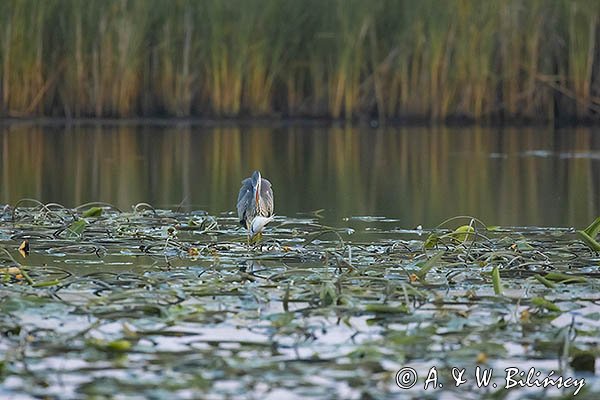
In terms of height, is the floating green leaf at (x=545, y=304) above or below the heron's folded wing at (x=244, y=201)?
below

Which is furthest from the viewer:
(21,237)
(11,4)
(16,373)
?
(11,4)

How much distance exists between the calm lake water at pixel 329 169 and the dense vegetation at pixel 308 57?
19.5 inches

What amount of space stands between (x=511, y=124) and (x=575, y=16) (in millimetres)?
1385

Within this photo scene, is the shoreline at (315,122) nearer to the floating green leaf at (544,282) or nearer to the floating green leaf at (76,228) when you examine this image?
the floating green leaf at (76,228)

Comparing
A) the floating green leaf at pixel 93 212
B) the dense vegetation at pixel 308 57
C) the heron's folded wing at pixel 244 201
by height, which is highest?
the dense vegetation at pixel 308 57

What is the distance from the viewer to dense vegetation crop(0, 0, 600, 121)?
52.7 feet

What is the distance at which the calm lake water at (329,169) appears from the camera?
817 cm

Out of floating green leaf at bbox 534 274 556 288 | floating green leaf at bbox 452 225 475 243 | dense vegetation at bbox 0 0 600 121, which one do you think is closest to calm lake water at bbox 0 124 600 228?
dense vegetation at bbox 0 0 600 121

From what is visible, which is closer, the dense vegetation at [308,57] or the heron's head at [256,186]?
the heron's head at [256,186]

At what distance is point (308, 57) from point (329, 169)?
5.68 m

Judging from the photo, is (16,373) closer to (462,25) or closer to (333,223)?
(333,223)

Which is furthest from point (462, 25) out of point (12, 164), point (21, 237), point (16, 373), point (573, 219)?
point (16, 373)

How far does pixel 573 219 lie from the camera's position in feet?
24.3

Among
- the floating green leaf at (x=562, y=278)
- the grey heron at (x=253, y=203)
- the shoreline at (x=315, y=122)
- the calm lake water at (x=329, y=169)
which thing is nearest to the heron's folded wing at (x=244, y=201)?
the grey heron at (x=253, y=203)
